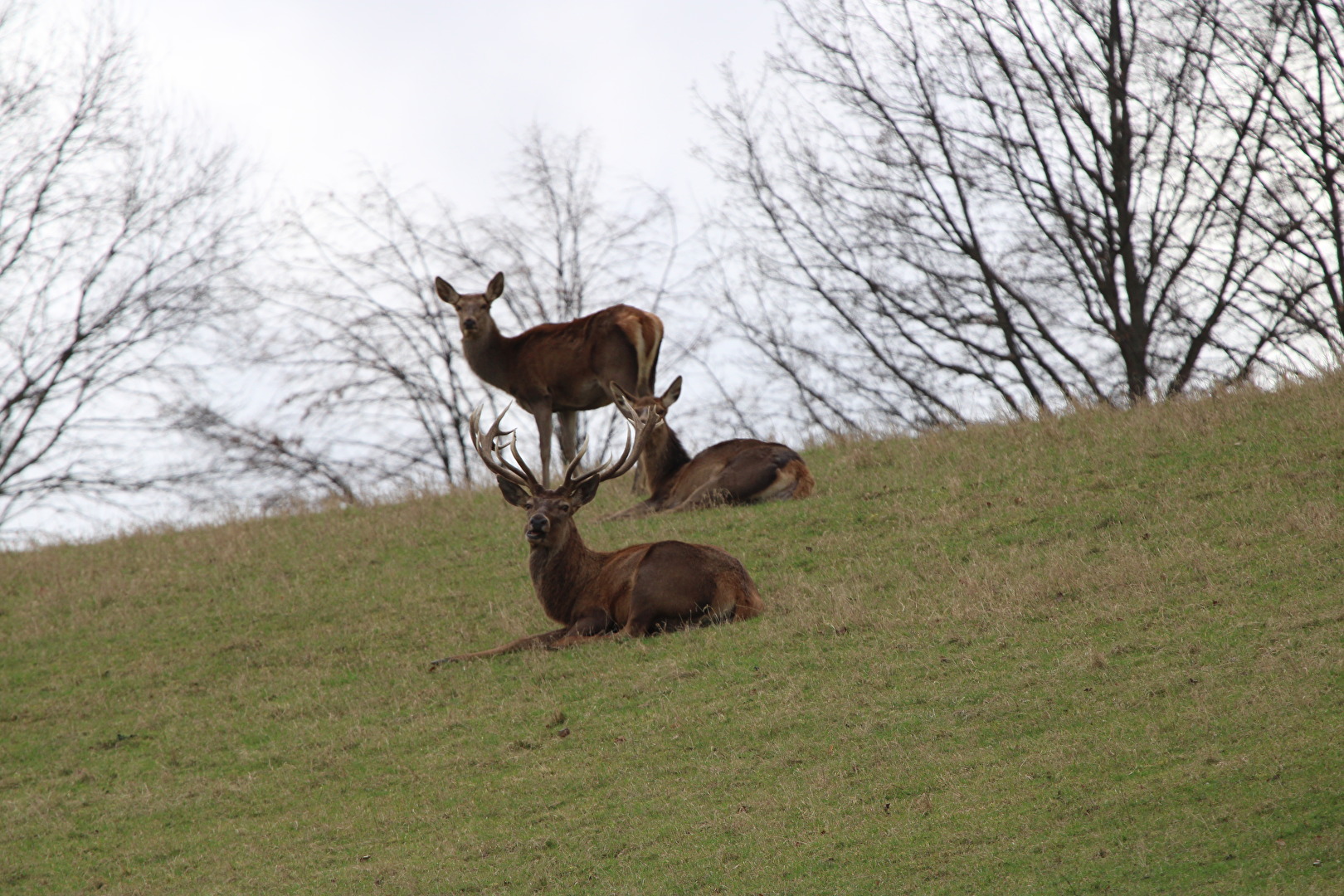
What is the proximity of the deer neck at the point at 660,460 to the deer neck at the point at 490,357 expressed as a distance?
2.03 m

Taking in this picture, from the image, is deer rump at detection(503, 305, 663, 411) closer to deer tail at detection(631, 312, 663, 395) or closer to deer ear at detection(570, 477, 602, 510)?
deer tail at detection(631, 312, 663, 395)

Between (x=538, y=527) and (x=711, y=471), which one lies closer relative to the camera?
(x=538, y=527)

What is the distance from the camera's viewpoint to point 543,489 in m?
11.1

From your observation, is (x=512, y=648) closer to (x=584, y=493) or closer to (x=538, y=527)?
(x=538, y=527)

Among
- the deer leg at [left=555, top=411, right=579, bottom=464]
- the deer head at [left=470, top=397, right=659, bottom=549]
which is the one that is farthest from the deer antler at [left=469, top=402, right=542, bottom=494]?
the deer leg at [left=555, top=411, right=579, bottom=464]

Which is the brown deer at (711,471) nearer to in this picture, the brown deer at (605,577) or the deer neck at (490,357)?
the deer neck at (490,357)

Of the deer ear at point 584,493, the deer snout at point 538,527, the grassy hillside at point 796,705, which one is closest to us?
the grassy hillside at point 796,705

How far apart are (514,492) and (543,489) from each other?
0.79 ft

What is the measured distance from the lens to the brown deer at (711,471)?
14055 millimetres

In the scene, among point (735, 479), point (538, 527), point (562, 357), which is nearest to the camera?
point (538, 527)

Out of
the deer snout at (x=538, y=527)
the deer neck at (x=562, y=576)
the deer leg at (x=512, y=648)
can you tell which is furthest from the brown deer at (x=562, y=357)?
the deer leg at (x=512, y=648)

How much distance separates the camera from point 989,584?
9648mm

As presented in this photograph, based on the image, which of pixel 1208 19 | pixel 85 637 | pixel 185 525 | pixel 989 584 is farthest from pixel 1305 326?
pixel 85 637

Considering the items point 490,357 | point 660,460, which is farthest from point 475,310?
point 660,460
